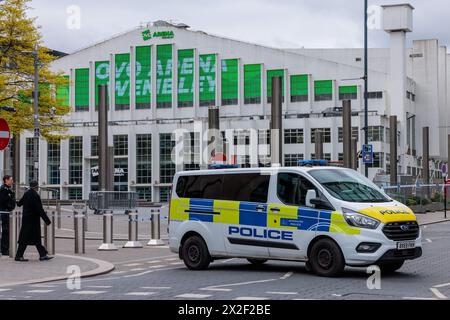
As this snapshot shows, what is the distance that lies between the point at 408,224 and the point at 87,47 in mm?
97858

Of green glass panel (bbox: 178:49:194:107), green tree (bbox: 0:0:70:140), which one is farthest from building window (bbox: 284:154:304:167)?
green tree (bbox: 0:0:70:140)

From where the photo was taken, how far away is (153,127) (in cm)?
10138

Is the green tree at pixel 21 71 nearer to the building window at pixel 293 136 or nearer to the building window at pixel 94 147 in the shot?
the building window at pixel 293 136

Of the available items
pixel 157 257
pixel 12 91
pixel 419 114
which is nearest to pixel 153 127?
pixel 419 114

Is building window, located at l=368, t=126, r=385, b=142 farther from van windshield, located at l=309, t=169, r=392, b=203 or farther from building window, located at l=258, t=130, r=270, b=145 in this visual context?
van windshield, located at l=309, t=169, r=392, b=203

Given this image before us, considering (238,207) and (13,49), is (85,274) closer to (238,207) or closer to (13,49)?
(238,207)

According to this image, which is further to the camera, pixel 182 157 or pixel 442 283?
pixel 182 157

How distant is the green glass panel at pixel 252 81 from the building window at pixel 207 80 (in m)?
3.93

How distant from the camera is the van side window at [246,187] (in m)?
16.7

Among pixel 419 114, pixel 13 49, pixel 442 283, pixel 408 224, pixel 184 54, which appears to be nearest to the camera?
pixel 442 283

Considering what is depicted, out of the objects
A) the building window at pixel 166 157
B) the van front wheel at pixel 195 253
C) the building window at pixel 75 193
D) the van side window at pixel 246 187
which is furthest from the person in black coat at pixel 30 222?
the building window at pixel 75 193

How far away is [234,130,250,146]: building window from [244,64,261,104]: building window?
7290 millimetres

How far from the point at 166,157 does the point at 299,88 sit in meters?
18.2

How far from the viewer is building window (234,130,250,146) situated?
311ft
